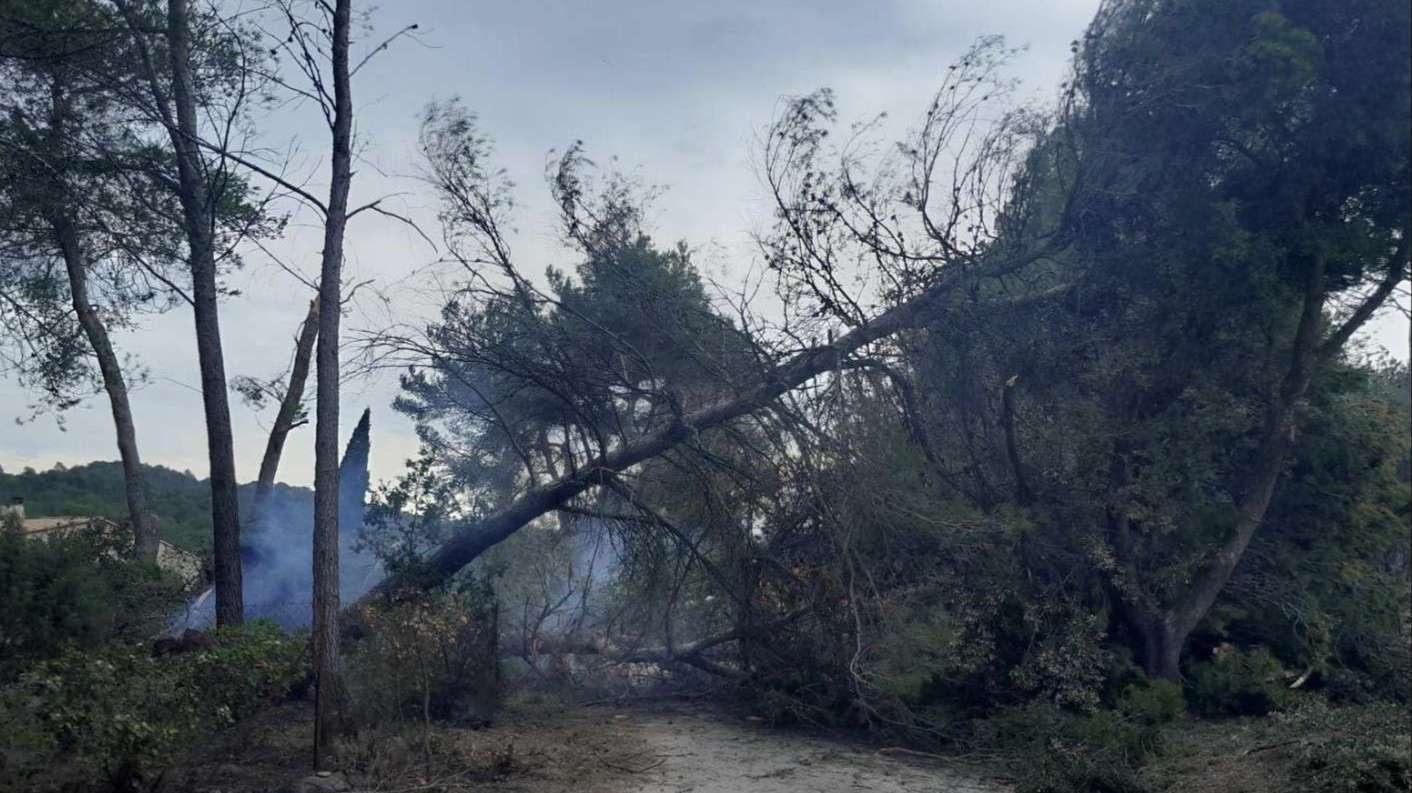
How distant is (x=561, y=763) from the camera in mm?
10078

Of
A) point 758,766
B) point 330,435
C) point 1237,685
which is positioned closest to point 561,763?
point 758,766

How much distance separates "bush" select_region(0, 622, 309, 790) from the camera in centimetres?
727

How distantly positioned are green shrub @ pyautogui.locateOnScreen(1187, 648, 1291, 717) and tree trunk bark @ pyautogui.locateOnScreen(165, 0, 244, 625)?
1091cm

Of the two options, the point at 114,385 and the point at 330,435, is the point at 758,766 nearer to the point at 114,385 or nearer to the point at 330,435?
the point at 330,435

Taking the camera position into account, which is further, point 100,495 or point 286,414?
point 100,495

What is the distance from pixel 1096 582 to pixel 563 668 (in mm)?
6418

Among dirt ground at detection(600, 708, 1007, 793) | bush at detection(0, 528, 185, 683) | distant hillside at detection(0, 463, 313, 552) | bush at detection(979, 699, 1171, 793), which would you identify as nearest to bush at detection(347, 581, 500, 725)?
dirt ground at detection(600, 708, 1007, 793)

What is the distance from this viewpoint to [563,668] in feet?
48.6

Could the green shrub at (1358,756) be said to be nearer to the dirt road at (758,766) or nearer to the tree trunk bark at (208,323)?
the dirt road at (758,766)

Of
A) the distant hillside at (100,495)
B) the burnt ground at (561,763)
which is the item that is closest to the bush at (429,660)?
the burnt ground at (561,763)

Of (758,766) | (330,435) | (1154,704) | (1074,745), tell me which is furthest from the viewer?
(1154,704)

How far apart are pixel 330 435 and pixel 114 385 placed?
→ 9612 millimetres

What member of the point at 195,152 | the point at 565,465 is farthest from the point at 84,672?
the point at 195,152

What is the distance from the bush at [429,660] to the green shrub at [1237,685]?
296 inches
